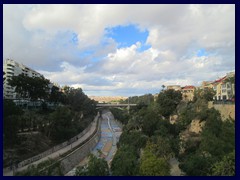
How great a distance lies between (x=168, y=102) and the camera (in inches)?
2287

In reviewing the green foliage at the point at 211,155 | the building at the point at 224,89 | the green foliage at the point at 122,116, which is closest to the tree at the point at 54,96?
the green foliage at the point at 122,116

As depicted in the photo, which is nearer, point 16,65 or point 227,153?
point 227,153

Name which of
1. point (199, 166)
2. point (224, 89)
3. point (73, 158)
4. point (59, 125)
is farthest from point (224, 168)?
point (224, 89)

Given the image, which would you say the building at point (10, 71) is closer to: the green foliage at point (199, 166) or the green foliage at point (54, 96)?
the green foliage at point (54, 96)

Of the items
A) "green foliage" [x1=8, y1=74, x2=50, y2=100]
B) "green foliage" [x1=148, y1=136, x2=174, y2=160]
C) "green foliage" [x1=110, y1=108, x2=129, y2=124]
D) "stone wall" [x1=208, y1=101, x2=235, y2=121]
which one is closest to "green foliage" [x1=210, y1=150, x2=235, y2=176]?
"green foliage" [x1=148, y1=136, x2=174, y2=160]

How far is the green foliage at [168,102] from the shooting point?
2267 inches

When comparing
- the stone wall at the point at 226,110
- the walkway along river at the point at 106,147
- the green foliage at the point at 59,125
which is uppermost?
the stone wall at the point at 226,110

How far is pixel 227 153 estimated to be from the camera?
24.0 metres

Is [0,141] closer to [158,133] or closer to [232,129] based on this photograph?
[232,129]

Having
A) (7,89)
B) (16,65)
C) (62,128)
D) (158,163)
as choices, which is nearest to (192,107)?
(62,128)

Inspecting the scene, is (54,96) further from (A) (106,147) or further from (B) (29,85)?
(A) (106,147)

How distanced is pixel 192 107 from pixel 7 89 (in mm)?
48122

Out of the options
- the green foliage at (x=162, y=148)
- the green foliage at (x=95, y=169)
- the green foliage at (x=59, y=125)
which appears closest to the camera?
the green foliage at (x=95, y=169)

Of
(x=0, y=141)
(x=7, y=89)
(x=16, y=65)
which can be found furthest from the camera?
(x=16, y=65)
